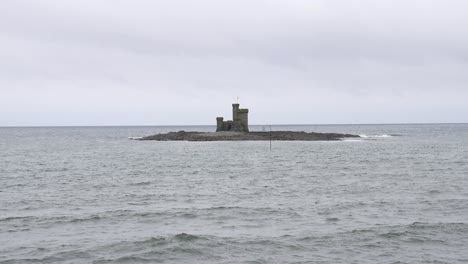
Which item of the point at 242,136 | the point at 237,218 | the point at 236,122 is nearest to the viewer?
the point at 237,218

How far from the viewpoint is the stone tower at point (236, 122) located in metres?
88.6

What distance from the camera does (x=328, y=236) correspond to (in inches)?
634

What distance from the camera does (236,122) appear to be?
91.1 m

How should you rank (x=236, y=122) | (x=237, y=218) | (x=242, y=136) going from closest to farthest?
(x=237, y=218)
(x=242, y=136)
(x=236, y=122)

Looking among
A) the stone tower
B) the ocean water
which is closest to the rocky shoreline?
the stone tower

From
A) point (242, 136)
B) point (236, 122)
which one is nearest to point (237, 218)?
point (242, 136)

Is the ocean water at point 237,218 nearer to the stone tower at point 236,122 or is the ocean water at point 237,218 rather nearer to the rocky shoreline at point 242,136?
the rocky shoreline at point 242,136

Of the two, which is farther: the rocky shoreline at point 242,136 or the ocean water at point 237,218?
the rocky shoreline at point 242,136

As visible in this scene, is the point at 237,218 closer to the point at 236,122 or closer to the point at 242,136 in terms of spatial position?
the point at 242,136

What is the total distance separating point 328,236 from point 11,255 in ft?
28.7

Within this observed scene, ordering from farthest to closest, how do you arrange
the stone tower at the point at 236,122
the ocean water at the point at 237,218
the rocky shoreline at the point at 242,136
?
1. the stone tower at the point at 236,122
2. the rocky shoreline at the point at 242,136
3. the ocean water at the point at 237,218

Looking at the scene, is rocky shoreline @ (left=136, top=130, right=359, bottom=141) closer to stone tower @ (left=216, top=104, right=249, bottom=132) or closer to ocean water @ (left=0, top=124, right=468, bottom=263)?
stone tower @ (left=216, top=104, right=249, bottom=132)

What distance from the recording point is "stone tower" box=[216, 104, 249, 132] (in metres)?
88.6

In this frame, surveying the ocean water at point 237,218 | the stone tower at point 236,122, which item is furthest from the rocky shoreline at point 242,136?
the ocean water at point 237,218
